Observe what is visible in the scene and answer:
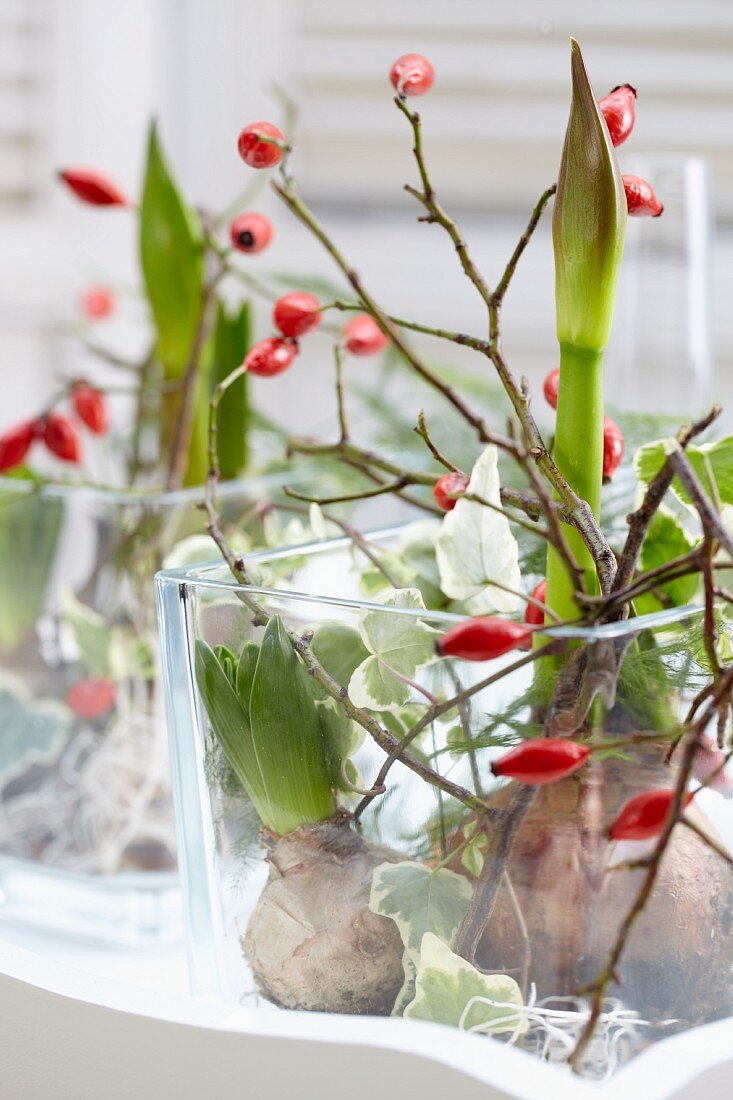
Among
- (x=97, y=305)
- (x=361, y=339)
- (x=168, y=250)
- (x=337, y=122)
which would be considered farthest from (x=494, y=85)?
(x=361, y=339)

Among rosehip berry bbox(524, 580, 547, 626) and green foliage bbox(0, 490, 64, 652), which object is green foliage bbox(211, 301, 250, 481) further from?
rosehip berry bbox(524, 580, 547, 626)

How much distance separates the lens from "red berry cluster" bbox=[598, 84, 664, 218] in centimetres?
26

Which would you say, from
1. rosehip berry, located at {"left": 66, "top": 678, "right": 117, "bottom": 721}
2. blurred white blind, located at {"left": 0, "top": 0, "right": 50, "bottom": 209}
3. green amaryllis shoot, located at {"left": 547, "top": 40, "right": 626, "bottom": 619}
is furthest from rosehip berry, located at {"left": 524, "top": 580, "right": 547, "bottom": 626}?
blurred white blind, located at {"left": 0, "top": 0, "right": 50, "bottom": 209}

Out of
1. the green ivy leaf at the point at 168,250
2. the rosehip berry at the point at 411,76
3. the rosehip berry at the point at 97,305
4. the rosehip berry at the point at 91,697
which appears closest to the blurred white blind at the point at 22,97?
the rosehip berry at the point at 97,305

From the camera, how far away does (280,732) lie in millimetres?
270

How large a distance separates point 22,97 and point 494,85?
421 millimetres

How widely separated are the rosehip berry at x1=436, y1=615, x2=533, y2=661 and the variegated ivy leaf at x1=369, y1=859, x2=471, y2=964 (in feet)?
0.20

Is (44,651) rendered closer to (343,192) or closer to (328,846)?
(328,846)

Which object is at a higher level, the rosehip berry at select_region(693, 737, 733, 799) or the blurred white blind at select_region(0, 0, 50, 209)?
the blurred white blind at select_region(0, 0, 50, 209)

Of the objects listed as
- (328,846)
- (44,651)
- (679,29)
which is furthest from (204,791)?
(679,29)

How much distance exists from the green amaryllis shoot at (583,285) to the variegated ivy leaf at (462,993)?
74 mm

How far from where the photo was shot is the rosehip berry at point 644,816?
0.22 metres

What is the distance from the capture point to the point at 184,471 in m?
0.49

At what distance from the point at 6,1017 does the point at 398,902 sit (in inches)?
3.2
